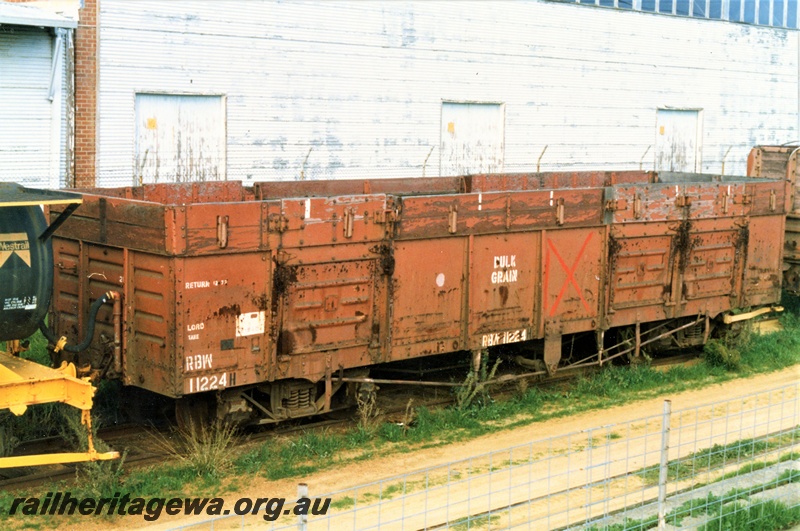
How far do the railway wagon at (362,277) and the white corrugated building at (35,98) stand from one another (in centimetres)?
530

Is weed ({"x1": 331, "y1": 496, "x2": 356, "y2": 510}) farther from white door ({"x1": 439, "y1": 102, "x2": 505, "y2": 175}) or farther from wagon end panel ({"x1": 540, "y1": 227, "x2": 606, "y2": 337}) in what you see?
white door ({"x1": 439, "y1": 102, "x2": 505, "y2": 175})

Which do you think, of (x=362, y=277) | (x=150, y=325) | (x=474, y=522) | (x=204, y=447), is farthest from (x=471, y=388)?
(x=150, y=325)

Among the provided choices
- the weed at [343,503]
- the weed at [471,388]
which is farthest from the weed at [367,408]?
the weed at [343,503]

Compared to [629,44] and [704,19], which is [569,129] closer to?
[629,44]

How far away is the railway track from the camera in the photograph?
9898 mm

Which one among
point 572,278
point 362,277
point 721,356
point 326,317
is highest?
point 362,277

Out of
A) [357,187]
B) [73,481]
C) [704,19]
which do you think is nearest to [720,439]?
[357,187]

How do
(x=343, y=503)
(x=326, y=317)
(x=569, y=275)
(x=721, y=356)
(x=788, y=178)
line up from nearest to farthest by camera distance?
(x=343, y=503) < (x=326, y=317) < (x=569, y=275) < (x=721, y=356) < (x=788, y=178)

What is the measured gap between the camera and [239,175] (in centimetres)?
1992

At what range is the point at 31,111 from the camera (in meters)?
17.2

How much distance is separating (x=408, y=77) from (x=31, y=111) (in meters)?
8.37

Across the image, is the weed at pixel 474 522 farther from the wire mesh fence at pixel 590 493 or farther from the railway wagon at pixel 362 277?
the railway wagon at pixel 362 277

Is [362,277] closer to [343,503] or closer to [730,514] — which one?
[343,503]

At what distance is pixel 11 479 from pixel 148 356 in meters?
1.70
